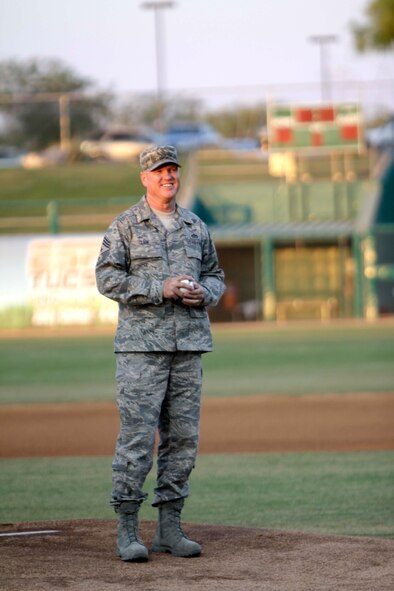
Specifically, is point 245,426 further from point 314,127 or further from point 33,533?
point 314,127

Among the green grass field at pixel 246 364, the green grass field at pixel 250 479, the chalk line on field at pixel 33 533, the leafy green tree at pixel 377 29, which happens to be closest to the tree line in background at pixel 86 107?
the leafy green tree at pixel 377 29

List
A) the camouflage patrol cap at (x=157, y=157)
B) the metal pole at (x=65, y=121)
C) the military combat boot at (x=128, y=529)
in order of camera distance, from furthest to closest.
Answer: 1. the metal pole at (x=65, y=121)
2. the camouflage patrol cap at (x=157, y=157)
3. the military combat boot at (x=128, y=529)

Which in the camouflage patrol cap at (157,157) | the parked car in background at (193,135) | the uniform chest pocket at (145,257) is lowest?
the uniform chest pocket at (145,257)

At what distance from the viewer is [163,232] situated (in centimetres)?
640

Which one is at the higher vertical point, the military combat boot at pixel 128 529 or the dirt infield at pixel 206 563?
the military combat boot at pixel 128 529

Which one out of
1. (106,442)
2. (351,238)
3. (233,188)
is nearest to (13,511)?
(106,442)

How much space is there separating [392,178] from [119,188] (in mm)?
8899

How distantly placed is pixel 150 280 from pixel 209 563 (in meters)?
1.40

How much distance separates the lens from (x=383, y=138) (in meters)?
39.7

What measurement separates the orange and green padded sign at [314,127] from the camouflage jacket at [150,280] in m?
30.5

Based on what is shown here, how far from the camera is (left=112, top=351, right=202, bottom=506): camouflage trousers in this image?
621 cm

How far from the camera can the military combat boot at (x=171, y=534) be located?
6.39m

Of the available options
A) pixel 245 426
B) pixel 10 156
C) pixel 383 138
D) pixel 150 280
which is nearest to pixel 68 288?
pixel 383 138

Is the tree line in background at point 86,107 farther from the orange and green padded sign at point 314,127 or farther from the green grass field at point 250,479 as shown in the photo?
the green grass field at point 250,479
